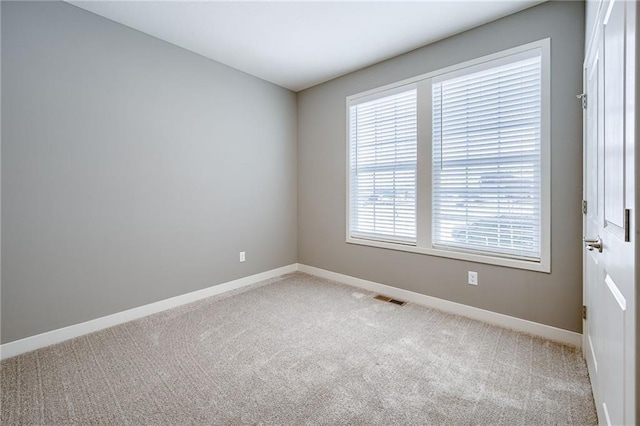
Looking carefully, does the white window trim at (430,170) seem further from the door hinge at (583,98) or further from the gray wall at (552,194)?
the door hinge at (583,98)

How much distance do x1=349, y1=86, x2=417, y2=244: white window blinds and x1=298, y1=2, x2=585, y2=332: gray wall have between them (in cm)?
17

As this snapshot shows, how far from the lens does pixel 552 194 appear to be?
227cm

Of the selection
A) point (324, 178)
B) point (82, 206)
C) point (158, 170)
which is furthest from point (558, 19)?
point (82, 206)

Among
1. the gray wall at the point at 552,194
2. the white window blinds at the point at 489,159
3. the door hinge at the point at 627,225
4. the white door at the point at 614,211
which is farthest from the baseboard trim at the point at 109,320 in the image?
the door hinge at the point at 627,225

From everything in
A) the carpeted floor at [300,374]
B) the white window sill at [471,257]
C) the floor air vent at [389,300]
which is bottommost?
the carpeted floor at [300,374]

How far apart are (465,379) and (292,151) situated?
3.36 meters

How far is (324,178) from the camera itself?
13.0 ft

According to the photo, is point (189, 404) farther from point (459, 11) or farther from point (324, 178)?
point (459, 11)

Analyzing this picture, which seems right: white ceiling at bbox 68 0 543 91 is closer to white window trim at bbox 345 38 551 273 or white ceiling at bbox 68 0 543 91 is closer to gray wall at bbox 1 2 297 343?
gray wall at bbox 1 2 297 343

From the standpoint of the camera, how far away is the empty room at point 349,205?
5.16ft

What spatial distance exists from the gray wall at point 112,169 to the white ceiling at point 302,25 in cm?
22

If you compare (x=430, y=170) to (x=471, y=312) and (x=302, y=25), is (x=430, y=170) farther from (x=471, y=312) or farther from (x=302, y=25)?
(x=302, y=25)

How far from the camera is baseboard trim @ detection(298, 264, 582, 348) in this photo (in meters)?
2.24

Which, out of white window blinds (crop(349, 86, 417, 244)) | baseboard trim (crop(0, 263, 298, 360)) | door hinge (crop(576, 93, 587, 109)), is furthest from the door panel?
baseboard trim (crop(0, 263, 298, 360))
